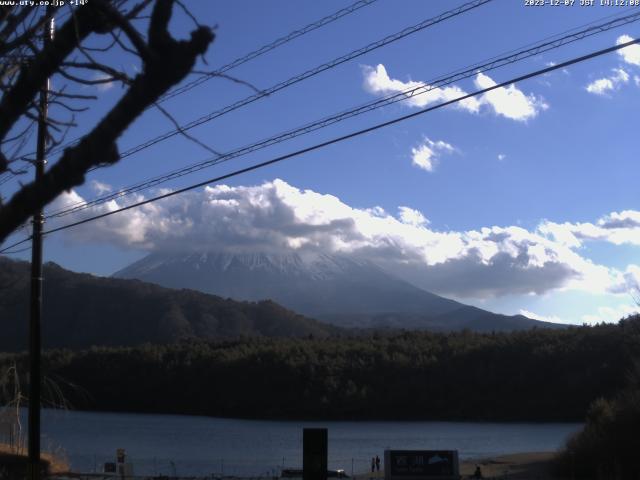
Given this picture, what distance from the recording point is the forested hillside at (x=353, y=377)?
8888 centimetres

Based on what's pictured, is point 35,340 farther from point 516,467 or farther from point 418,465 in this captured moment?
point 516,467

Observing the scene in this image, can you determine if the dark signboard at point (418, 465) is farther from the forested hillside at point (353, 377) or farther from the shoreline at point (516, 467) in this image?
the forested hillside at point (353, 377)

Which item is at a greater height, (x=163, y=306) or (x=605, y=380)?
(x=163, y=306)

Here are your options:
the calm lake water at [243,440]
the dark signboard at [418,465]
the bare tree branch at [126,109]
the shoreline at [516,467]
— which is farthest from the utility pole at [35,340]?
the shoreline at [516,467]

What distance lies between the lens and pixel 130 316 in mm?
148375

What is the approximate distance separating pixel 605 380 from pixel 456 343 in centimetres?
2337

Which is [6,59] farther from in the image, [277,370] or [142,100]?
[277,370]

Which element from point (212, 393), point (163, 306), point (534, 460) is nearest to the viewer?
point (534, 460)

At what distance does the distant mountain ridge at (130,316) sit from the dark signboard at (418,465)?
10813 centimetres

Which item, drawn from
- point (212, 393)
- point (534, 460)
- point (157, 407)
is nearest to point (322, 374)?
point (212, 393)

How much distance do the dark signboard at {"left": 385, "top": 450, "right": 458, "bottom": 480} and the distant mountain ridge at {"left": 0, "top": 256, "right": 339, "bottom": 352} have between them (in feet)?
355

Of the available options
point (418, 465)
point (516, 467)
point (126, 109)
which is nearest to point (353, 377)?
point (516, 467)

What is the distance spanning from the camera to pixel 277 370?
317ft

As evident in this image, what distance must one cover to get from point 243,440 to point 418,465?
43.2 meters
